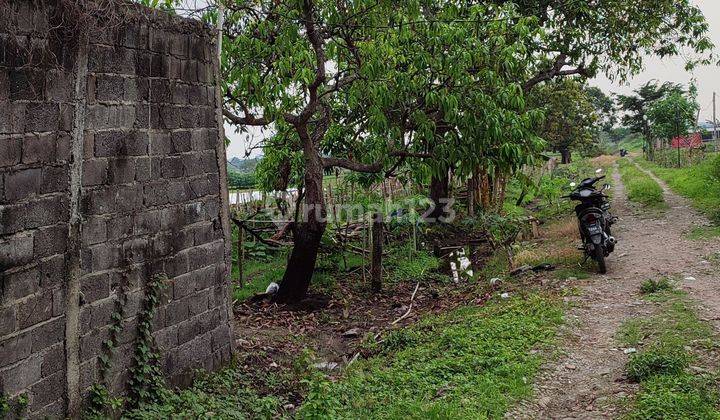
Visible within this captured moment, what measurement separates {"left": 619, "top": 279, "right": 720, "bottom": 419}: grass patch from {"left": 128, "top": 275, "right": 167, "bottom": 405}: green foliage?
3.18 metres

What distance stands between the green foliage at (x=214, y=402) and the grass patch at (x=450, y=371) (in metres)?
0.40

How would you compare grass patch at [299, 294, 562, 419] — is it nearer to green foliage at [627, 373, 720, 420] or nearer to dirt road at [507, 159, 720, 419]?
dirt road at [507, 159, 720, 419]

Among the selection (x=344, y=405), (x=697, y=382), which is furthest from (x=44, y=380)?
(x=697, y=382)

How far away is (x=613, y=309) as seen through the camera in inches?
253

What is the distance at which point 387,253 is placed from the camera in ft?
35.5

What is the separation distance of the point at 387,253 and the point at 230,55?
4.89m

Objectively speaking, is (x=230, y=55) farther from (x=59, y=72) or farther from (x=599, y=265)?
(x=599, y=265)

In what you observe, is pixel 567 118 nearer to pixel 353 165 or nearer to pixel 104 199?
pixel 353 165

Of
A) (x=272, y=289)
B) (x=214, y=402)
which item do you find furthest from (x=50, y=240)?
(x=272, y=289)

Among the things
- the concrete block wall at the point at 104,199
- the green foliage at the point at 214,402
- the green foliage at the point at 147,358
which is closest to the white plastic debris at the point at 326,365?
the green foliage at the point at 214,402

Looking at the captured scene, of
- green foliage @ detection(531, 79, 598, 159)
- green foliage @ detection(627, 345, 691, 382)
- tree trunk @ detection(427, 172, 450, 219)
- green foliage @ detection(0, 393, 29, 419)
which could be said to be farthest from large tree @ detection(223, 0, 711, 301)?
green foliage @ detection(531, 79, 598, 159)

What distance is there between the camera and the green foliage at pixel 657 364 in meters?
4.46

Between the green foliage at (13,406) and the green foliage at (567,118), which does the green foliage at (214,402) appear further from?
the green foliage at (567,118)

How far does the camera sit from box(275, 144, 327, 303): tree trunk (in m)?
A: 8.02
